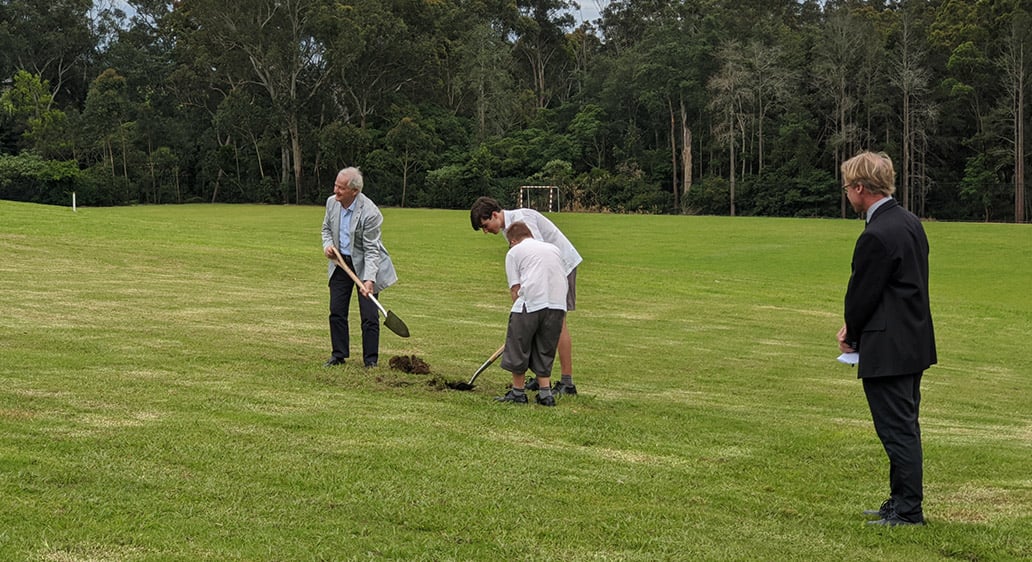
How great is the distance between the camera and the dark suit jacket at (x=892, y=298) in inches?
255

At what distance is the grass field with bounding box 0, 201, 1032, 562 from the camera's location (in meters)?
6.00

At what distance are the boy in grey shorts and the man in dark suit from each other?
3917mm

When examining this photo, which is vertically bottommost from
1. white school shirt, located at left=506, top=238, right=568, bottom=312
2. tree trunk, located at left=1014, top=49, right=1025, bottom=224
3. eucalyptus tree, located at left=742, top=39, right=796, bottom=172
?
white school shirt, located at left=506, top=238, right=568, bottom=312

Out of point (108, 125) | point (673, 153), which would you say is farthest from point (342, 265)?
point (108, 125)

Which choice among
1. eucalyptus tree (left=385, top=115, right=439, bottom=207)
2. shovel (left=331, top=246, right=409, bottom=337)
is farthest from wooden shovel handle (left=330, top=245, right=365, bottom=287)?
eucalyptus tree (left=385, top=115, right=439, bottom=207)

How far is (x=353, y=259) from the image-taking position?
12297 millimetres

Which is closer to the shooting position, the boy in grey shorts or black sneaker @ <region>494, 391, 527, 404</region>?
the boy in grey shorts

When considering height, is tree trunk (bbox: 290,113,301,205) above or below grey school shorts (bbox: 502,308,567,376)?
above

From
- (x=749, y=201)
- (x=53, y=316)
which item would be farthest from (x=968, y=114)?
(x=53, y=316)

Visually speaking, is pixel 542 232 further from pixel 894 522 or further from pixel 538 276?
pixel 894 522

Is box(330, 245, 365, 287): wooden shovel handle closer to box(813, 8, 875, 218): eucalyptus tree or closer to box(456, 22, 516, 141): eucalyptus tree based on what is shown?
box(813, 8, 875, 218): eucalyptus tree

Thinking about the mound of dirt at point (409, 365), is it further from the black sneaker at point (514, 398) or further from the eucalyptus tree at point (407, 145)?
the eucalyptus tree at point (407, 145)

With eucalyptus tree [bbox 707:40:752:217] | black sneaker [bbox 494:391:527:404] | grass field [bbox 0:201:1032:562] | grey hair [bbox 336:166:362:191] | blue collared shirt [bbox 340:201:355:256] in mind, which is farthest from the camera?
eucalyptus tree [bbox 707:40:752:217]

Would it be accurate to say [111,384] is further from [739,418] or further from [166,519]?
[739,418]
